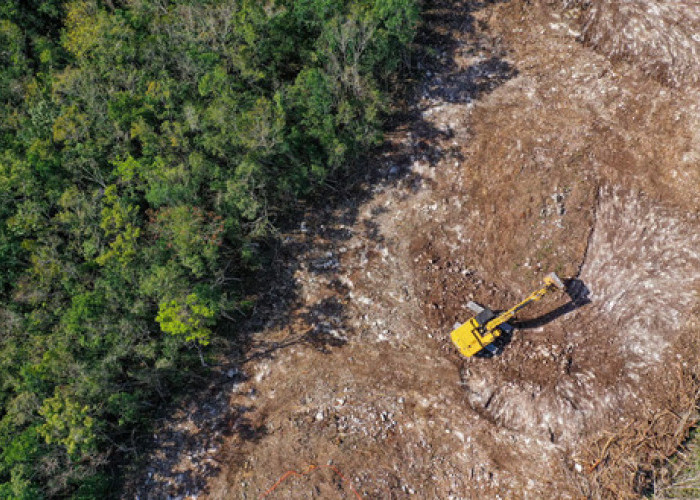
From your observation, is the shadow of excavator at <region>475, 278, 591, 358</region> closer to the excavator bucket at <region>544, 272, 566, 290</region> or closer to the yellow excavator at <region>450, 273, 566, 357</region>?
the yellow excavator at <region>450, 273, 566, 357</region>

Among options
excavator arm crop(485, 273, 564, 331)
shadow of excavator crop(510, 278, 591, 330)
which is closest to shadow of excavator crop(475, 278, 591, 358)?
shadow of excavator crop(510, 278, 591, 330)

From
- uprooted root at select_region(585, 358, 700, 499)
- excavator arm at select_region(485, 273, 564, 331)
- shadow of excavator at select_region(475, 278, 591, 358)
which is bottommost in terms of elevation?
uprooted root at select_region(585, 358, 700, 499)

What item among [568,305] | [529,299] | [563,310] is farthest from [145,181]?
[568,305]

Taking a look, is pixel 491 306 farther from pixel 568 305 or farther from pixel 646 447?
pixel 646 447

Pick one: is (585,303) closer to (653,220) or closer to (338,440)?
(653,220)

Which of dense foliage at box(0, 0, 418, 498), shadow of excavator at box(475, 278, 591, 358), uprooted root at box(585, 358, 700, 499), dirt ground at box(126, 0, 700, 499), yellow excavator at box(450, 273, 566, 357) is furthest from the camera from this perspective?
shadow of excavator at box(475, 278, 591, 358)

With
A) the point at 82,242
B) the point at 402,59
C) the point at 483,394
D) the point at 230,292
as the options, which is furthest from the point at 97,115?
the point at 483,394

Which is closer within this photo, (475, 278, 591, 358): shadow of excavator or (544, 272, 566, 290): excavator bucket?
(544, 272, 566, 290): excavator bucket
